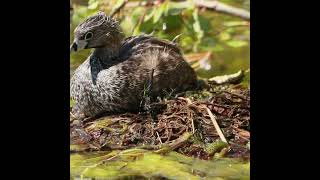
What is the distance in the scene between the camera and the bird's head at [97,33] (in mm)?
3477

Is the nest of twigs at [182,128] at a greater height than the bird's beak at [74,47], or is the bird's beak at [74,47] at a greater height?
the bird's beak at [74,47]

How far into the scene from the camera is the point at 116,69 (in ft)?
11.4

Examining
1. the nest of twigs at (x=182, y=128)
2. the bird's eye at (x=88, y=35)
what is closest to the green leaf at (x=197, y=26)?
the nest of twigs at (x=182, y=128)

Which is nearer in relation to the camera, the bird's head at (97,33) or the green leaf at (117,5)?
the bird's head at (97,33)

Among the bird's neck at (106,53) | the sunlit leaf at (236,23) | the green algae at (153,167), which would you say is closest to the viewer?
the green algae at (153,167)

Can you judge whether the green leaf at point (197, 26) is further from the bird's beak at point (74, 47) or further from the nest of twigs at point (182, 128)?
the bird's beak at point (74, 47)

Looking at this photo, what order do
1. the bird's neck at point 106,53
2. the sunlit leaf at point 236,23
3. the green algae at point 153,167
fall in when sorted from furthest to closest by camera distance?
the sunlit leaf at point 236,23 < the bird's neck at point 106,53 < the green algae at point 153,167

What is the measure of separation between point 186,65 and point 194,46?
4.5 inches

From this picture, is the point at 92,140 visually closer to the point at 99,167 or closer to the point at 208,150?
the point at 99,167

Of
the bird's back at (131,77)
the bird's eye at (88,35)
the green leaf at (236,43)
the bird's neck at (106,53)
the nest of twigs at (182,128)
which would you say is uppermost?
the bird's eye at (88,35)

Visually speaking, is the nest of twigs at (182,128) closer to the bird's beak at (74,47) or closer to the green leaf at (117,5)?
the bird's beak at (74,47)

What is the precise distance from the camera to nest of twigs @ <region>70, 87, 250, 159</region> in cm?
344

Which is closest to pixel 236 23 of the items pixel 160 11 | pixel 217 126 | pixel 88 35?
pixel 160 11

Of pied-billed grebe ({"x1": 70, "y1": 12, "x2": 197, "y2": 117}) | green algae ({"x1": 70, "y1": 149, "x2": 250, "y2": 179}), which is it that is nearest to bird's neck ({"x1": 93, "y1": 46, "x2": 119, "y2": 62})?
pied-billed grebe ({"x1": 70, "y1": 12, "x2": 197, "y2": 117})
